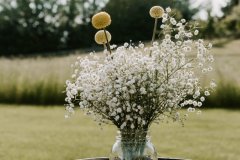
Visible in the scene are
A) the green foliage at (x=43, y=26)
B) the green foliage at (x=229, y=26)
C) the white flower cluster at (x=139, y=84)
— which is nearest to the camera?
the white flower cluster at (x=139, y=84)

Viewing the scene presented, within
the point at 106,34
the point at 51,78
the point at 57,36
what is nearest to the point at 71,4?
the point at 57,36

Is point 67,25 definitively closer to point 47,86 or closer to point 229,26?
point 229,26

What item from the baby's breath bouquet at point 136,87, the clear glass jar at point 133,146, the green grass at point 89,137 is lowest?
the green grass at point 89,137

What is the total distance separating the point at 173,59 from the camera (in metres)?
2.30

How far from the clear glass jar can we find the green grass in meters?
2.88

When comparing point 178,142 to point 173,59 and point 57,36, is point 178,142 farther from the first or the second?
point 57,36

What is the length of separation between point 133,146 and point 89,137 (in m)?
4.09

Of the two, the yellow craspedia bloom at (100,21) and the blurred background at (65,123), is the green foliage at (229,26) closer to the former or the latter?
the blurred background at (65,123)

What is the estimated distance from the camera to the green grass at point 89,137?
5410mm

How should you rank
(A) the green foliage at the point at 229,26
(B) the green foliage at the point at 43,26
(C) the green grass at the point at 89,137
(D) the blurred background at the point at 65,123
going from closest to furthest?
1. (C) the green grass at the point at 89,137
2. (D) the blurred background at the point at 65,123
3. (A) the green foliage at the point at 229,26
4. (B) the green foliage at the point at 43,26

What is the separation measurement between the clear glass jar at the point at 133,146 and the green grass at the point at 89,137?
2.88 metres

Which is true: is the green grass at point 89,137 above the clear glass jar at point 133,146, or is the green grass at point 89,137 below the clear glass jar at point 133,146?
below

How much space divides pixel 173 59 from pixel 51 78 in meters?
7.91

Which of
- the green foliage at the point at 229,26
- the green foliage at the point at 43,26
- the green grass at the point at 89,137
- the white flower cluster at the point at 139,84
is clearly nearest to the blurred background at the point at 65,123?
the green grass at the point at 89,137
